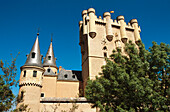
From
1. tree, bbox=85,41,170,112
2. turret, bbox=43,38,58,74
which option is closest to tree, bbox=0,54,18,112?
tree, bbox=85,41,170,112

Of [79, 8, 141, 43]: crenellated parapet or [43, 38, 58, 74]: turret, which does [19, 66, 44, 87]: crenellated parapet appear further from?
[79, 8, 141, 43]: crenellated parapet

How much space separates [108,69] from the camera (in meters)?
13.2

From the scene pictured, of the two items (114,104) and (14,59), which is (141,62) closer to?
(114,104)

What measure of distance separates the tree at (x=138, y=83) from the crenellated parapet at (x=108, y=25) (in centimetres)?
1562

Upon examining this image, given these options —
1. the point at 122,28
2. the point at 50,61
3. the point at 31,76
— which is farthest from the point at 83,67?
the point at 31,76

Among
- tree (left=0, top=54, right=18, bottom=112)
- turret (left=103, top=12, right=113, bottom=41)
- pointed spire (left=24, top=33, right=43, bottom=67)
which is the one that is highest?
turret (left=103, top=12, right=113, bottom=41)

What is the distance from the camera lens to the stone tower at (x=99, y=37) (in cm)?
2623

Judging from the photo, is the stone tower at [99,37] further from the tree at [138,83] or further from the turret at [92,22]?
the tree at [138,83]

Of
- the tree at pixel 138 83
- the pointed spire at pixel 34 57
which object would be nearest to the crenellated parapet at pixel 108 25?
the pointed spire at pixel 34 57

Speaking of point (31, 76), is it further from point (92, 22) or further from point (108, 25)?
point (108, 25)

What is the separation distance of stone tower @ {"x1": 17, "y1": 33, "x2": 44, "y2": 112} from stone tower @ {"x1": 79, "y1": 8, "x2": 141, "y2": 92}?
924cm

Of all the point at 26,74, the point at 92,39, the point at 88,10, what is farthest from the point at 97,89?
the point at 88,10

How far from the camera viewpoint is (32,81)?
18328mm

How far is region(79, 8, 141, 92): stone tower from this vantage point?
26.2 meters
